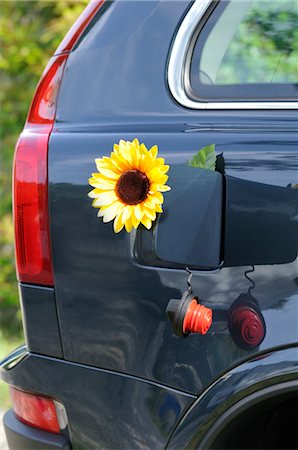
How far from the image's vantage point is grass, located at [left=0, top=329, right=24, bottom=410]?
363 centimetres

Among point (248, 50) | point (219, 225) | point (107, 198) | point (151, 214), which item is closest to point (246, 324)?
point (219, 225)

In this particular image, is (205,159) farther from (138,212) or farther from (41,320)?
(41,320)

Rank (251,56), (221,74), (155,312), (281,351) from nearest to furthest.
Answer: (281,351) → (155,312) → (221,74) → (251,56)

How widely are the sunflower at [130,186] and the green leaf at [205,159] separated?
0.24 ft

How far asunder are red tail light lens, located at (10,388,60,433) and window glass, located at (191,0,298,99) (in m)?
0.95

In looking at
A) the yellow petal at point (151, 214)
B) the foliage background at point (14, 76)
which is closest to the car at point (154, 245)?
the yellow petal at point (151, 214)

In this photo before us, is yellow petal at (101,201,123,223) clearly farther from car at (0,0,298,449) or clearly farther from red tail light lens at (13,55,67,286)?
red tail light lens at (13,55,67,286)

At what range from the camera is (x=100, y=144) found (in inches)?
71.2

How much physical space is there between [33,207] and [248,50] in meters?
1.22

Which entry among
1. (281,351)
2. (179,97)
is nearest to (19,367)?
(281,351)

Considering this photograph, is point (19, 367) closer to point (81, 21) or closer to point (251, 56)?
point (81, 21)

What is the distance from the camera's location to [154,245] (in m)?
1.72

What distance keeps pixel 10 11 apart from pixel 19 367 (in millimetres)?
3806

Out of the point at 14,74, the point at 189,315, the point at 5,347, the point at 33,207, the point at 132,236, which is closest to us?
the point at 189,315
